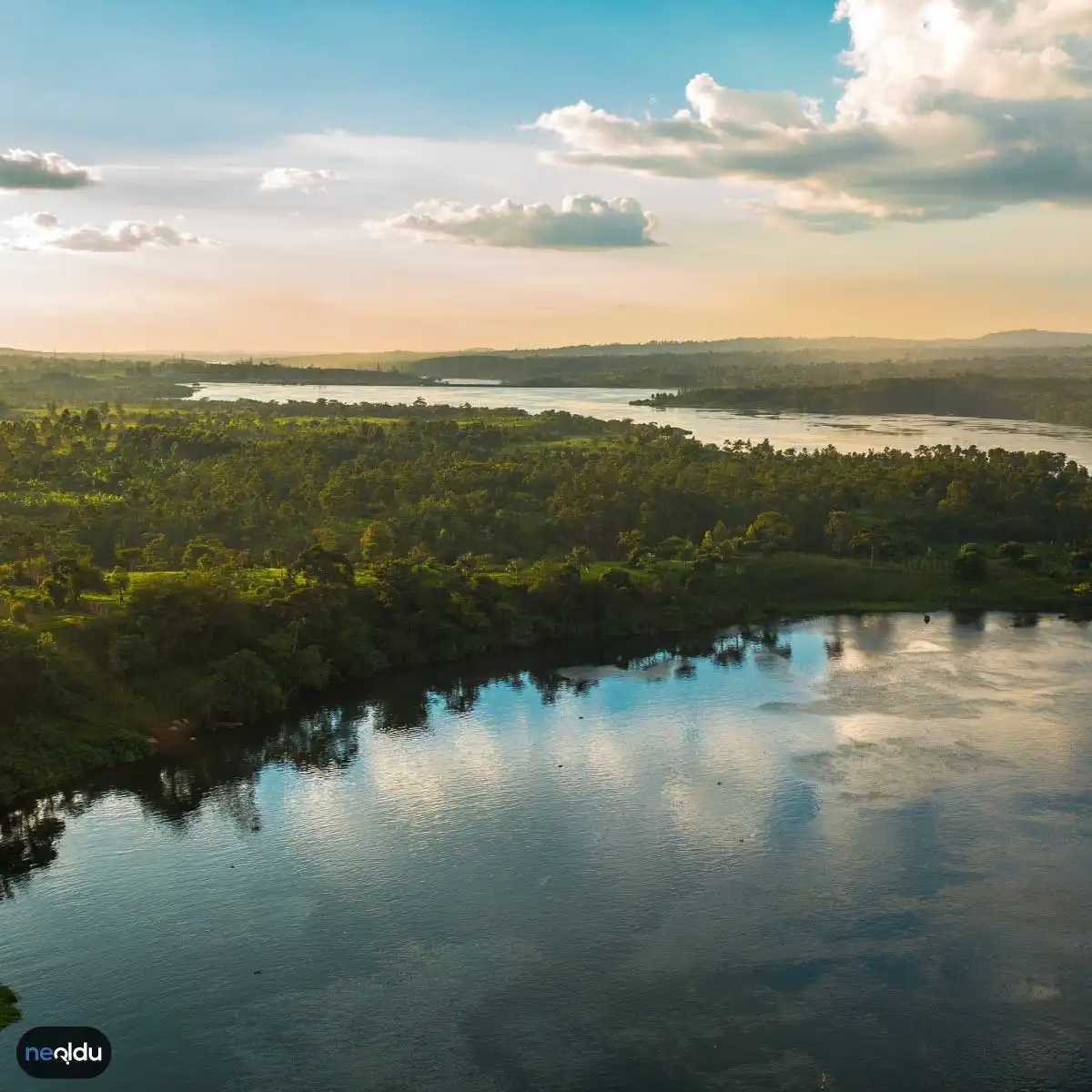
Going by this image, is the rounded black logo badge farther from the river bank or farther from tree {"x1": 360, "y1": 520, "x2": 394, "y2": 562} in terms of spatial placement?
tree {"x1": 360, "y1": 520, "x2": 394, "y2": 562}

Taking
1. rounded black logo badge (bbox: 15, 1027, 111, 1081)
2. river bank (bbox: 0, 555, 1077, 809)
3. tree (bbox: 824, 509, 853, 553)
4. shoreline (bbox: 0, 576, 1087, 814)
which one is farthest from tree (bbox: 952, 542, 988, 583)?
rounded black logo badge (bbox: 15, 1027, 111, 1081)

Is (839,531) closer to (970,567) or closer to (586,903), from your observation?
(970,567)

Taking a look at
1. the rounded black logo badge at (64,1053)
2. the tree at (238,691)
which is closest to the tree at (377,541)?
the tree at (238,691)

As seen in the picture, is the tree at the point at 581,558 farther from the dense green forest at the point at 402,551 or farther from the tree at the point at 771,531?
the tree at the point at 771,531

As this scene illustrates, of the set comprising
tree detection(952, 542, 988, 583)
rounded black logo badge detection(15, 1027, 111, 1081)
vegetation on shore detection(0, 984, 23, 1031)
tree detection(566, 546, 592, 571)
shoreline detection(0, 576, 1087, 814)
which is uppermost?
tree detection(566, 546, 592, 571)

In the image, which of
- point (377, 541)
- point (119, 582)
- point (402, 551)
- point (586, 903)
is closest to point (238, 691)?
point (119, 582)

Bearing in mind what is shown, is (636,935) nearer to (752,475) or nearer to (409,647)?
(409,647)

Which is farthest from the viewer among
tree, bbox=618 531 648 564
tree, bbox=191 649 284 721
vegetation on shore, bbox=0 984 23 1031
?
tree, bbox=618 531 648 564
